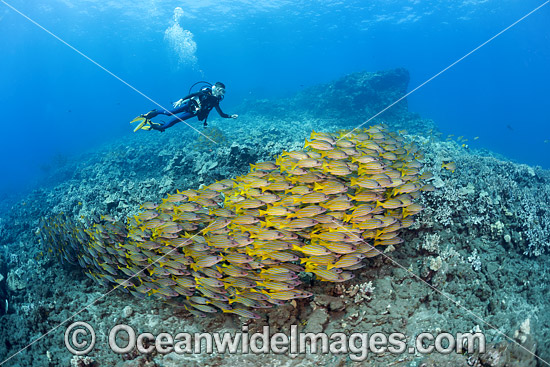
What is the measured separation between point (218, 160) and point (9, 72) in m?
105

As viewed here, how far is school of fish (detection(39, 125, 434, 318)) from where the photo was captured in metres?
3.75

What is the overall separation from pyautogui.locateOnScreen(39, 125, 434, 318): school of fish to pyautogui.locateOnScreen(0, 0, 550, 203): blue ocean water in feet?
96.5

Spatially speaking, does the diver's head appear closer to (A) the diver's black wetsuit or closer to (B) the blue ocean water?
(A) the diver's black wetsuit

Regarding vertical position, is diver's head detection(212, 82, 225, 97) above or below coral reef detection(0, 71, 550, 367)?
above

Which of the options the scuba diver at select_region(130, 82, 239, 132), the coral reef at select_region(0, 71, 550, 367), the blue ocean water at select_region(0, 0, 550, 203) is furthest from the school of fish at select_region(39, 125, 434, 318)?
the blue ocean water at select_region(0, 0, 550, 203)

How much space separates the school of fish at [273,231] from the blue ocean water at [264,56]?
29.4 metres

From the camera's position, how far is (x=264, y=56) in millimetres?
113000

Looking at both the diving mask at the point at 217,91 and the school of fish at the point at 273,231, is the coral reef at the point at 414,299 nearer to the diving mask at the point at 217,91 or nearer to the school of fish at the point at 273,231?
the school of fish at the point at 273,231

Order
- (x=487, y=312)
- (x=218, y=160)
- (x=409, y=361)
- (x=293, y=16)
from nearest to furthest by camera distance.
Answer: (x=409, y=361), (x=487, y=312), (x=218, y=160), (x=293, y=16)

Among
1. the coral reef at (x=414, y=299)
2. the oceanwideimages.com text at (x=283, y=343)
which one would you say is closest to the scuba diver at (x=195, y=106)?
the coral reef at (x=414, y=299)

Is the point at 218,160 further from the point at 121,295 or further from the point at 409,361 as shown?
the point at 409,361

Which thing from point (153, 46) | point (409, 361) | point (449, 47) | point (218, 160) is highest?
point (449, 47)

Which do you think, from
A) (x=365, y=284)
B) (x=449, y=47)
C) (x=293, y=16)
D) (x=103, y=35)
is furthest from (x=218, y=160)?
(x=449, y=47)

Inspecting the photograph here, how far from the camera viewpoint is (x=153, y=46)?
3105 inches
